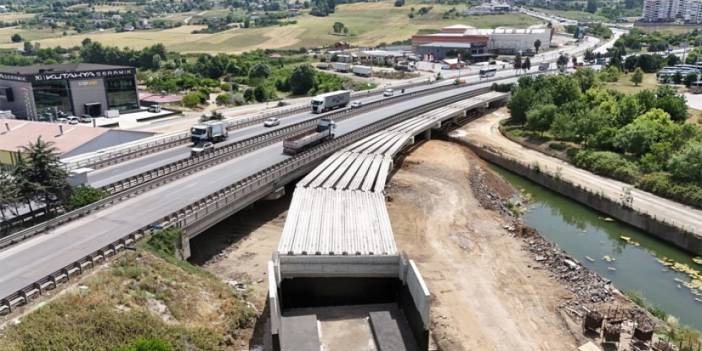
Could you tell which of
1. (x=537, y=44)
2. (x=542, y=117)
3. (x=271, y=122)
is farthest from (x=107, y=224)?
(x=537, y=44)

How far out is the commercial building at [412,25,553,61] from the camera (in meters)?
173

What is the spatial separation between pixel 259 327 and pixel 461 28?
589ft

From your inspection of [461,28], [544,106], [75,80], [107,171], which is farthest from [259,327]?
[461,28]

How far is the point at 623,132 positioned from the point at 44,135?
2731 inches

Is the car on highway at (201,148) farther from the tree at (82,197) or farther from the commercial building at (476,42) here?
the commercial building at (476,42)

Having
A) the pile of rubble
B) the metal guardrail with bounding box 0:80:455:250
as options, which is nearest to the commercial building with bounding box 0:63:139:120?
the metal guardrail with bounding box 0:80:455:250

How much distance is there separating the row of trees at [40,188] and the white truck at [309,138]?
19.9 metres

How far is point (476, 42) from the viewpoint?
173125 millimetres

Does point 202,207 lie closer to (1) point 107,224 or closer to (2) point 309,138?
(1) point 107,224

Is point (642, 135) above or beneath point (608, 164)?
above

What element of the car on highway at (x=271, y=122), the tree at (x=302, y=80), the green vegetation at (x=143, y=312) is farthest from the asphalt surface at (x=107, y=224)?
the tree at (x=302, y=80)

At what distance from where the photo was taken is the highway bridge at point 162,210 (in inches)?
1102

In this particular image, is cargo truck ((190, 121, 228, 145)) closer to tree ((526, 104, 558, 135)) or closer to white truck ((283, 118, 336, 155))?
white truck ((283, 118, 336, 155))

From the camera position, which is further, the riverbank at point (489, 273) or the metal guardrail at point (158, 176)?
the metal guardrail at point (158, 176)
